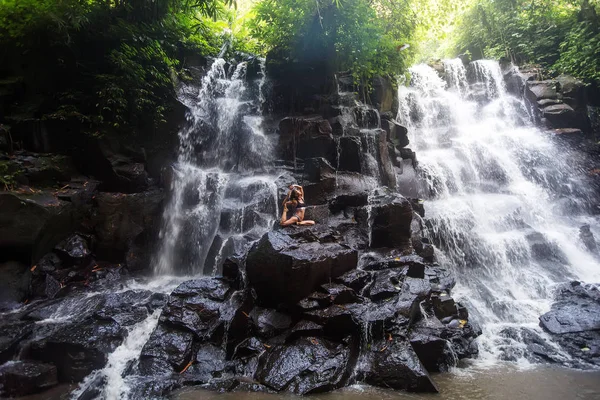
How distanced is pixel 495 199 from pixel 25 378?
40.3ft

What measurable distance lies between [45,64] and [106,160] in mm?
3235

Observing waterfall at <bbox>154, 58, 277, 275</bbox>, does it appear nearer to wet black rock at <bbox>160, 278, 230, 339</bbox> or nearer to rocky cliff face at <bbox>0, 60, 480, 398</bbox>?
rocky cliff face at <bbox>0, 60, 480, 398</bbox>

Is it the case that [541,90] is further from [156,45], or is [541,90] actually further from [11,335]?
[11,335]

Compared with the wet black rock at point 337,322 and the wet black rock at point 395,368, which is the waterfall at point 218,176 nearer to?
the wet black rock at point 337,322

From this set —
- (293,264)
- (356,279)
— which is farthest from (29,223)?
(356,279)

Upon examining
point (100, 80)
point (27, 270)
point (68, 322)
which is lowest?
point (68, 322)

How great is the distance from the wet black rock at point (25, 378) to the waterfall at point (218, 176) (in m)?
3.46

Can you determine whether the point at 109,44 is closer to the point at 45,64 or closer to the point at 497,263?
the point at 45,64

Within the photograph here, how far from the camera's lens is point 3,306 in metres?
6.08

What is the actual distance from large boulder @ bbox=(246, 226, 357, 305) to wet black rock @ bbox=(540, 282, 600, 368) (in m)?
3.75

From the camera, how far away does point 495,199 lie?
35.6 feet

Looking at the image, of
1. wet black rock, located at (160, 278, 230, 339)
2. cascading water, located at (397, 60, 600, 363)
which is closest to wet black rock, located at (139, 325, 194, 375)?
wet black rock, located at (160, 278, 230, 339)

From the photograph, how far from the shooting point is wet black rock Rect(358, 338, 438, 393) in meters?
4.17

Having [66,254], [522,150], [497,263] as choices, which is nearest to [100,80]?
[66,254]
